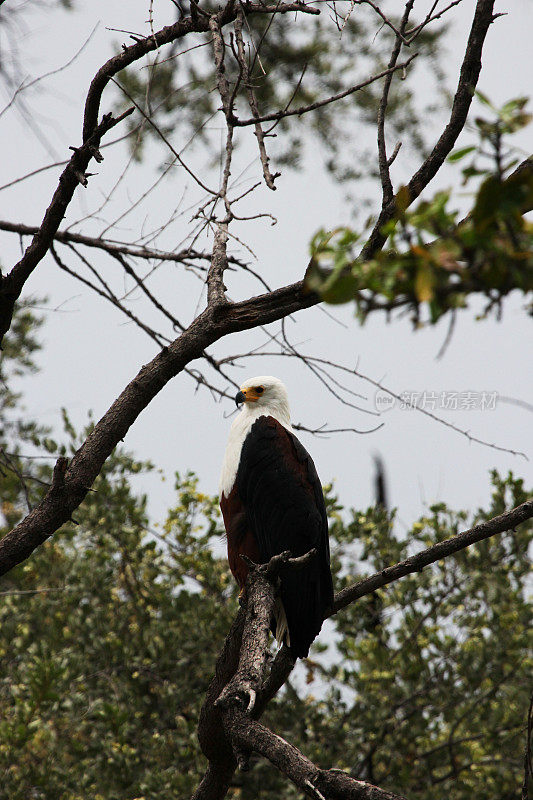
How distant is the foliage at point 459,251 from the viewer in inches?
35.2

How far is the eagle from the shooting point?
298 centimetres

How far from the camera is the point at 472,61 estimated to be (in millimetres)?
2328

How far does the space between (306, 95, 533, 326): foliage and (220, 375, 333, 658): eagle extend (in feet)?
6.94

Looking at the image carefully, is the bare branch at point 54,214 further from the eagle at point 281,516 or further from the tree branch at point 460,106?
the eagle at point 281,516

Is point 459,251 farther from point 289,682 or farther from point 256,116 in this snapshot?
point 289,682

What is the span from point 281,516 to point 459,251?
2336mm

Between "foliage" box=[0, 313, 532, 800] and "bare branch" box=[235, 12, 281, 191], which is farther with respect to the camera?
"foliage" box=[0, 313, 532, 800]

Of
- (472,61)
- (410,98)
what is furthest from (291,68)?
(472,61)

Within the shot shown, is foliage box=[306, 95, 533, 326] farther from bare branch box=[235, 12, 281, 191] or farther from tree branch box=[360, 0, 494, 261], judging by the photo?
bare branch box=[235, 12, 281, 191]

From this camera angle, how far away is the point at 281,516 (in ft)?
10.3

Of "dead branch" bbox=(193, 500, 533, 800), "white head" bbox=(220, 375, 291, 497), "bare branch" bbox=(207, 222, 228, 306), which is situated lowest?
"dead branch" bbox=(193, 500, 533, 800)

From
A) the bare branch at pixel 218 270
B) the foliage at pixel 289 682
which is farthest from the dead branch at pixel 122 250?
the foliage at pixel 289 682

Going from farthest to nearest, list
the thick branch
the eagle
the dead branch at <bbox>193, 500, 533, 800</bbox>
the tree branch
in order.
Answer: the eagle
the thick branch
the tree branch
the dead branch at <bbox>193, 500, 533, 800</bbox>

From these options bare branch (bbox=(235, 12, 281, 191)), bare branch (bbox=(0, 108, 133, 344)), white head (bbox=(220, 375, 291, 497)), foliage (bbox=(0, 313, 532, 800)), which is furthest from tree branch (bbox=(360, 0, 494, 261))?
foliage (bbox=(0, 313, 532, 800))
